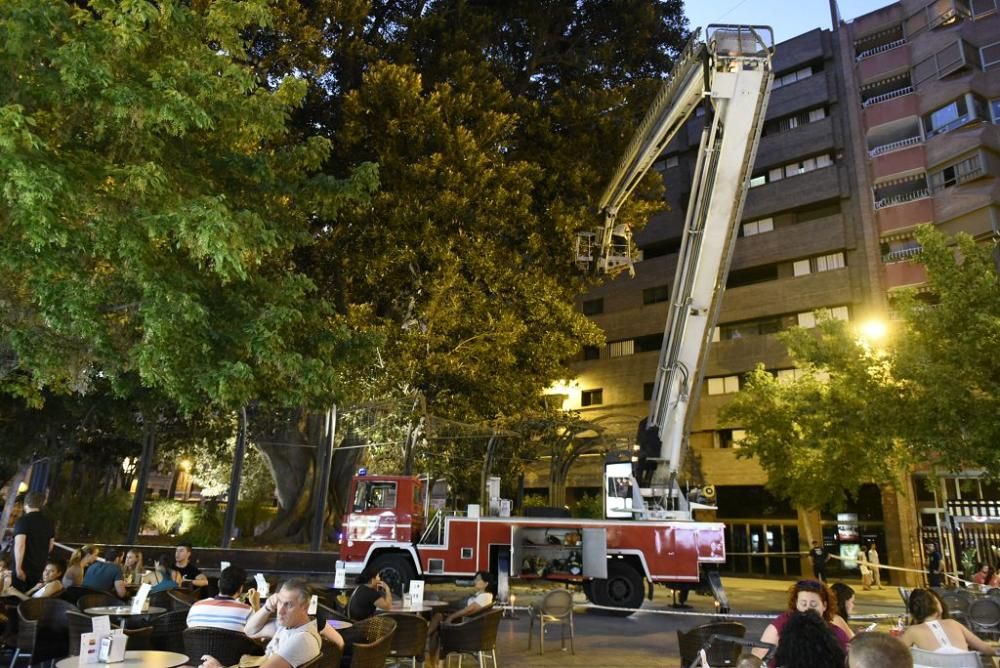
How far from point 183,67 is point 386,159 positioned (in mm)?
8096

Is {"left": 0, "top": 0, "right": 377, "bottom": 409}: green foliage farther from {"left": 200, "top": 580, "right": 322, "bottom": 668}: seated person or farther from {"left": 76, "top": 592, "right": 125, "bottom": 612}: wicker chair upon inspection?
{"left": 200, "top": 580, "right": 322, "bottom": 668}: seated person

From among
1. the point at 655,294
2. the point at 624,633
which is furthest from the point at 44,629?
the point at 655,294

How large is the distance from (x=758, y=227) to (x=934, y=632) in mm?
30139

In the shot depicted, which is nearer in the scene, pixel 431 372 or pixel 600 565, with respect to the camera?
pixel 600 565

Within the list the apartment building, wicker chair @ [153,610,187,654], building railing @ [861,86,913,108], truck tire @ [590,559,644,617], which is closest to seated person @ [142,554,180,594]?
wicker chair @ [153,610,187,654]

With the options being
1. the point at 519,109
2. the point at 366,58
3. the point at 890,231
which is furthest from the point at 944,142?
the point at 366,58

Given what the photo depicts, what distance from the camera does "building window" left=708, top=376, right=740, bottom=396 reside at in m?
31.0

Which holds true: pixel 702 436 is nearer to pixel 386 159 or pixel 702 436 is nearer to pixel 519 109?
pixel 519 109

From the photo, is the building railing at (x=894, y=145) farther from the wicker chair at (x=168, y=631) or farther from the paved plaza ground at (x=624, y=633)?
the wicker chair at (x=168, y=631)

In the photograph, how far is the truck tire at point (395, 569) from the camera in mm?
14016

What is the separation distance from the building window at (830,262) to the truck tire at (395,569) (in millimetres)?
23442

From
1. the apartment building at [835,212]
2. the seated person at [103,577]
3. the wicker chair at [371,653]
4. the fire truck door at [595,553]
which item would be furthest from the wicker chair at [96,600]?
the apartment building at [835,212]

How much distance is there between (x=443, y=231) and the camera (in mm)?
16250

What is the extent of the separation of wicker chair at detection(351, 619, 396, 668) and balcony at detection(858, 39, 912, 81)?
32733mm
